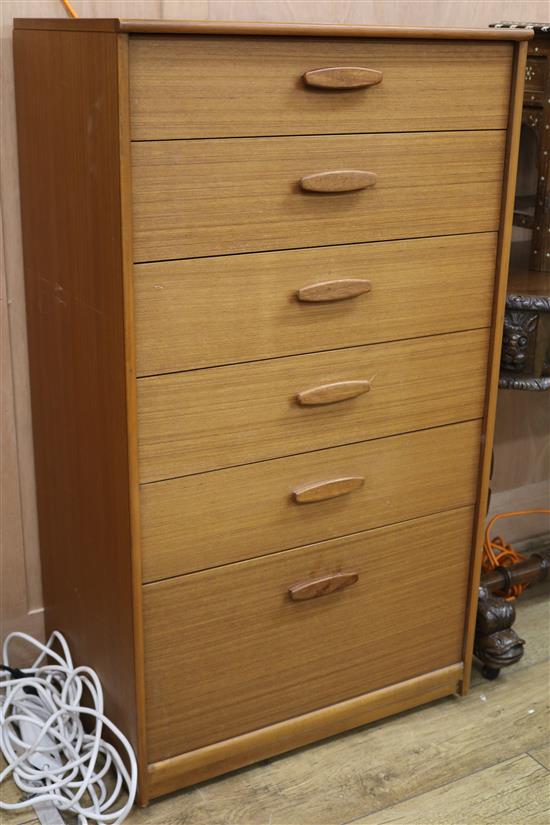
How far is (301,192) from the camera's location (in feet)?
4.15

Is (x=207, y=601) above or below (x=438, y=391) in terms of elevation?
below

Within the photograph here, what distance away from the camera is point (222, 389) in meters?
1.28

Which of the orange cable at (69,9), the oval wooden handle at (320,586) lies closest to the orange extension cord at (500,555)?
the oval wooden handle at (320,586)

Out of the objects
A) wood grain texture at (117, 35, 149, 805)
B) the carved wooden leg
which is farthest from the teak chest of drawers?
the carved wooden leg

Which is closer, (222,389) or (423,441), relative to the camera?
(222,389)

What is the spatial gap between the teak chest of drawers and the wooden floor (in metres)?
0.04

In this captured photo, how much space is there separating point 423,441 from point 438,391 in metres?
0.08

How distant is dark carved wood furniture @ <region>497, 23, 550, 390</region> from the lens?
1.52 meters

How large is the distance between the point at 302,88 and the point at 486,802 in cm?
100

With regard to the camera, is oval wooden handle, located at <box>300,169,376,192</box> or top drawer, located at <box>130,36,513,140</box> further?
oval wooden handle, located at <box>300,169,376,192</box>

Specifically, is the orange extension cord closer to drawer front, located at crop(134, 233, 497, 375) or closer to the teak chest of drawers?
the teak chest of drawers

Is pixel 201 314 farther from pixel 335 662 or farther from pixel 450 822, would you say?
pixel 450 822

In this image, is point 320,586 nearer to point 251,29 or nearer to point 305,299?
point 305,299

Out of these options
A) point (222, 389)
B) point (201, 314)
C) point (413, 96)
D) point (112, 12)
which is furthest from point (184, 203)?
point (112, 12)
